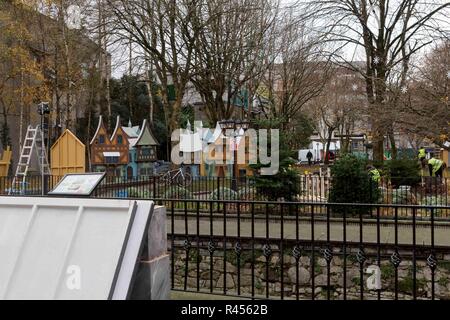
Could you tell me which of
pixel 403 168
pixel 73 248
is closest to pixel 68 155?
pixel 403 168

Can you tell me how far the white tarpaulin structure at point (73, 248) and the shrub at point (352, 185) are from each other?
10100 millimetres

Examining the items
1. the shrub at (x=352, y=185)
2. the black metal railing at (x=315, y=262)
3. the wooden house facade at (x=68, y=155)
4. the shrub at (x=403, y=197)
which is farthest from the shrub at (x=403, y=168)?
the wooden house facade at (x=68, y=155)

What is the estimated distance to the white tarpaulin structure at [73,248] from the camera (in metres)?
3.18

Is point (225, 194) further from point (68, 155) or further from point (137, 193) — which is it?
point (68, 155)

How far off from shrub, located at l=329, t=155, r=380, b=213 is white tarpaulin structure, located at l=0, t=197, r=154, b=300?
10100 millimetres

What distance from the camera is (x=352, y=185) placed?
1269 cm

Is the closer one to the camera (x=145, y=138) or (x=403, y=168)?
(x=403, y=168)

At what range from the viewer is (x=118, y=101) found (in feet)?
135

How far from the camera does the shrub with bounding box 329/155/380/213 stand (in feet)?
41.5

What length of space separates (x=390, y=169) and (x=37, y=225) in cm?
1792

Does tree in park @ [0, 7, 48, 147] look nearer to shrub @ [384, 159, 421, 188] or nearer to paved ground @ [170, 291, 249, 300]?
shrub @ [384, 159, 421, 188]

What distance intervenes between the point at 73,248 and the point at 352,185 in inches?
409

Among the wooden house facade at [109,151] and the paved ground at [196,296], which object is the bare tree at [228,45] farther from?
the paved ground at [196,296]

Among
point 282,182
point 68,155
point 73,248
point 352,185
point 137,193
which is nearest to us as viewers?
point 73,248
